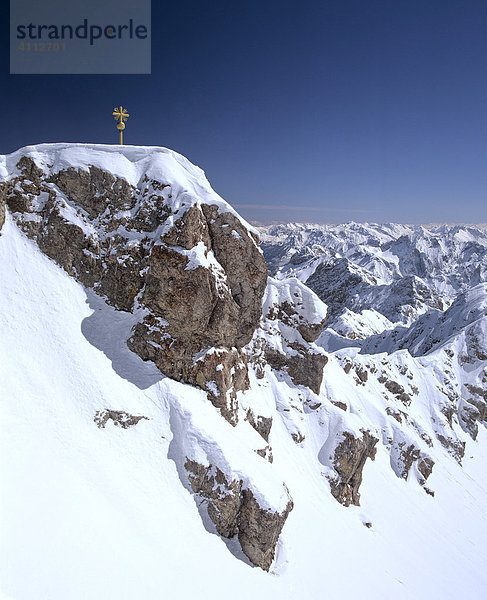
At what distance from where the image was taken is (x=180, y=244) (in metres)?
27.8

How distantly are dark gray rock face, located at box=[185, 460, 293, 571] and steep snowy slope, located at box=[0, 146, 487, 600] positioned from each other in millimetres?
131

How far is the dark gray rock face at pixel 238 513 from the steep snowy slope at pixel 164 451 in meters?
0.13

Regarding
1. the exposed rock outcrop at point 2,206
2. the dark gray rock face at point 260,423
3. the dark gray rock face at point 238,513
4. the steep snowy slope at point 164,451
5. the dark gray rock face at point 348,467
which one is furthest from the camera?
the dark gray rock face at point 348,467

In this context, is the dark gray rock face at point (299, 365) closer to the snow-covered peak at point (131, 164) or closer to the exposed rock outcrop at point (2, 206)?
the snow-covered peak at point (131, 164)

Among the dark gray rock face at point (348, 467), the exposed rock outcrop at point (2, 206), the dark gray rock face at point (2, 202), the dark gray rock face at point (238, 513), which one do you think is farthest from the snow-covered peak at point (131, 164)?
the dark gray rock face at point (348, 467)

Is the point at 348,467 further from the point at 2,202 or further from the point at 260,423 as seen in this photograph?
the point at 2,202

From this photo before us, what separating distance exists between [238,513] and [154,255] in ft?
65.9

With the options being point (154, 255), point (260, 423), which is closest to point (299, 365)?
point (260, 423)

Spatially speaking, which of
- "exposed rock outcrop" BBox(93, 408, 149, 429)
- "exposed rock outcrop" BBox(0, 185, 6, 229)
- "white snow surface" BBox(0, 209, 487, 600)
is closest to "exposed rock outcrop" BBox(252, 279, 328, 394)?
"white snow surface" BBox(0, 209, 487, 600)

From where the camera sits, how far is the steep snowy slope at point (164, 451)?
17.6 meters

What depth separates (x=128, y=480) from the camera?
21141mm

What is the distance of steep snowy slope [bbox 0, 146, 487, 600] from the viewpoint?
17.6m

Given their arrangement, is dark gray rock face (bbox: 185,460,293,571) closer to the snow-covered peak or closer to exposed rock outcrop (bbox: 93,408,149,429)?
exposed rock outcrop (bbox: 93,408,149,429)

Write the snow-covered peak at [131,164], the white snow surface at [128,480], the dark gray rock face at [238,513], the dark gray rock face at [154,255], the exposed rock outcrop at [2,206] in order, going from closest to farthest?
the white snow surface at [128,480] < the dark gray rock face at [238,513] < the exposed rock outcrop at [2,206] < the dark gray rock face at [154,255] < the snow-covered peak at [131,164]
